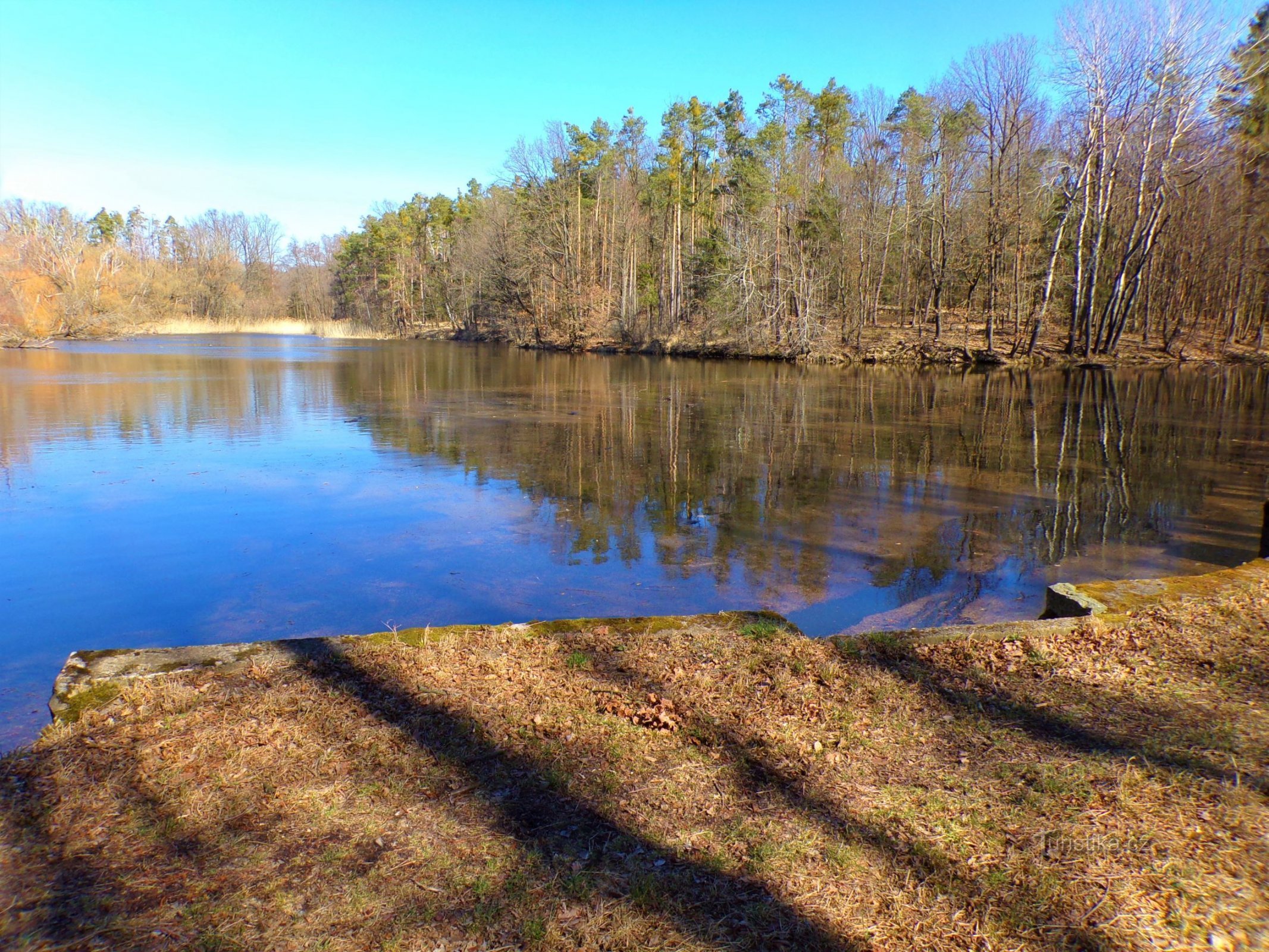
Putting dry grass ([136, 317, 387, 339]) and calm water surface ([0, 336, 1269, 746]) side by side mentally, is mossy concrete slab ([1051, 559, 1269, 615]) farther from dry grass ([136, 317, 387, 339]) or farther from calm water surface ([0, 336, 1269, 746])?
dry grass ([136, 317, 387, 339])

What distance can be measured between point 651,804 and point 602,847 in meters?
0.31

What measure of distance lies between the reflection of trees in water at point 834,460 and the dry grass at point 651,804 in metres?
3.06

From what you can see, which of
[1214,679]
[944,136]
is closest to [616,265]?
[944,136]

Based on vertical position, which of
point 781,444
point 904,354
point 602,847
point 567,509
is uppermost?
point 904,354

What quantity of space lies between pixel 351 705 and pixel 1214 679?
14.3ft

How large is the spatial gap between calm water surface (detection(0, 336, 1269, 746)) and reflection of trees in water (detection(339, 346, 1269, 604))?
0.06 meters

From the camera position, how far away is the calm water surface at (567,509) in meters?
6.25

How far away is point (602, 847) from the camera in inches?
106

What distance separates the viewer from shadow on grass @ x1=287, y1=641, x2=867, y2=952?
7.61ft

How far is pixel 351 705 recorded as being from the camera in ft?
11.9

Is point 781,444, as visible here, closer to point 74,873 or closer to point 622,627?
point 622,627

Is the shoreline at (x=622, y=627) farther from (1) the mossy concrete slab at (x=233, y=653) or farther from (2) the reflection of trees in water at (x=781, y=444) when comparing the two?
(2) the reflection of trees in water at (x=781, y=444)

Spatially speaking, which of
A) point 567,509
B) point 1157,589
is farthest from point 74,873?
point 567,509

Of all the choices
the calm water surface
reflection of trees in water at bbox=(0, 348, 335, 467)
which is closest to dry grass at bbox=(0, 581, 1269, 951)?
the calm water surface
